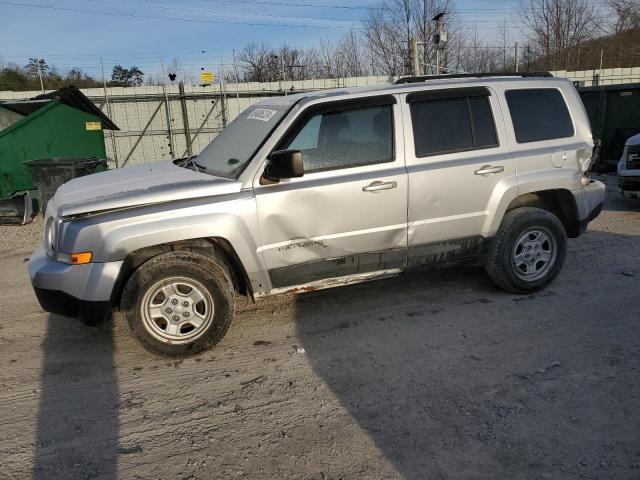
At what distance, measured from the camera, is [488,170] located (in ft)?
14.6

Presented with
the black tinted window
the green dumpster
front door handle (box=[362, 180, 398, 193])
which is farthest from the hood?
the green dumpster

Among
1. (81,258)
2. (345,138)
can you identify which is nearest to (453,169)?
(345,138)

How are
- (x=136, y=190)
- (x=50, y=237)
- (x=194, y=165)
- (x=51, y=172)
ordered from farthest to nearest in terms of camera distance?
(x=51, y=172)
(x=194, y=165)
(x=50, y=237)
(x=136, y=190)

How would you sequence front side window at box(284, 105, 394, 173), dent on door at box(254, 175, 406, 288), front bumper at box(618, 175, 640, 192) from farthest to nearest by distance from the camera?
front bumper at box(618, 175, 640, 192) → front side window at box(284, 105, 394, 173) → dent on door at box(254, 175, 406, 288)

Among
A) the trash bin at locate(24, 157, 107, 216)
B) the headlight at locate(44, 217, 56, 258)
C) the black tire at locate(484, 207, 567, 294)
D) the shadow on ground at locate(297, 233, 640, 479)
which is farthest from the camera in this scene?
the trash bin at locate(24, 157, 107, 216)

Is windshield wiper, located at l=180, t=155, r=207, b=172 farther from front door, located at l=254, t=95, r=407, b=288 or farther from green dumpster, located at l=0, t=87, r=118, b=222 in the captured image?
green dumpster, located at l=0, t=87, r=118, b=222

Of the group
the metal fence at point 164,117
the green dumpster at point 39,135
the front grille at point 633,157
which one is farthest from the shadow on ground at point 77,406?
the metal fence at point 164,117

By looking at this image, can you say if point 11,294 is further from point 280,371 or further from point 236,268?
point 280,371

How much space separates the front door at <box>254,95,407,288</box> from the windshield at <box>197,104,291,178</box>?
244mm

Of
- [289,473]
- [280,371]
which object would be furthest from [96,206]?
[289,473]

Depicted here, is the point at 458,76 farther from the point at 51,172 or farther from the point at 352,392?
the point at 51,172

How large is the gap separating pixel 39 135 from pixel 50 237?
6918 mm

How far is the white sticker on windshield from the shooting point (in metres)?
4.32

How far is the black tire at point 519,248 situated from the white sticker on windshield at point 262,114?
7.52 feet
